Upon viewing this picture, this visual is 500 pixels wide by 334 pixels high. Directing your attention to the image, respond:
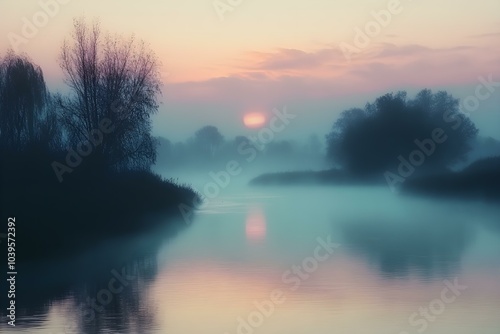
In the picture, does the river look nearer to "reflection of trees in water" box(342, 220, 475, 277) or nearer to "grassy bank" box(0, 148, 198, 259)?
"reflection of trees in water" box(342, 220, 475, 277)

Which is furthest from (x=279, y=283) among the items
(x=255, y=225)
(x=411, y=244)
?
(x=255, y=225)

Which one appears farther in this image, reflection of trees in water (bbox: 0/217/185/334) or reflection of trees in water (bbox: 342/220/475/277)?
reflection of trees in water (bbox: 342/220/475/277)

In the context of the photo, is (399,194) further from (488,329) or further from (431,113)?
(488,329)

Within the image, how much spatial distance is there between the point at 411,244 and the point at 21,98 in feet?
51.3

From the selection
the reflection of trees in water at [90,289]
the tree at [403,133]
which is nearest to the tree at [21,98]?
the reflection of trees in water at [90,289]

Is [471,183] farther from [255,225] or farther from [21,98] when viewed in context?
[21,98]

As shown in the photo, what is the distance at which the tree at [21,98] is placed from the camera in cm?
2817

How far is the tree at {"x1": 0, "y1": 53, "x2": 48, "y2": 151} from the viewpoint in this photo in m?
28.2

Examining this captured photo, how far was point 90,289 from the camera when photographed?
1352 centimetres

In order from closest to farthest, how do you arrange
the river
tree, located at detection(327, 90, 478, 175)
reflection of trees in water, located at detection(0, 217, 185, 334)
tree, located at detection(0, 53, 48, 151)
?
the river, reflection of trees in water, located at detection(0, 217, 185, 334), tree, located at detection(0, 53, 48, 151), tree, located at detection(327, 90, 478, 175)

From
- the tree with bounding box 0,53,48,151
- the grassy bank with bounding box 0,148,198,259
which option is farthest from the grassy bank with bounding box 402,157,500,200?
the tree with bounding box 0,53,48,151

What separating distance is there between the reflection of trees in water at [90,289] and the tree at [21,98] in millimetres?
9737

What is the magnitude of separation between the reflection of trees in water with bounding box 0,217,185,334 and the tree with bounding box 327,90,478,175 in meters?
28.6

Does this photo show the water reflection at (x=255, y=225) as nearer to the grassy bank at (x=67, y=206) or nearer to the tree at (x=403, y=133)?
the grassy bank at (x=67, y=206)
